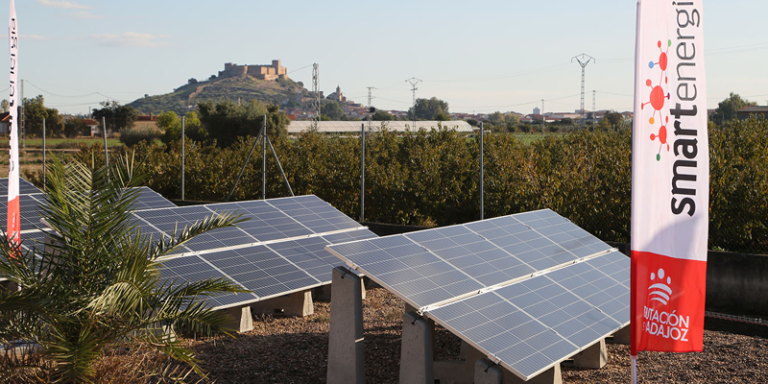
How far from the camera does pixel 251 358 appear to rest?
27.1ft

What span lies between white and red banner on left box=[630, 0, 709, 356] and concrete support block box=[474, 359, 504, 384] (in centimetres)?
175

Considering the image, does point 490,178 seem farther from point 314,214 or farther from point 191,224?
point 191,224

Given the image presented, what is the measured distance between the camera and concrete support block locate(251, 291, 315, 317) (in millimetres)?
10398

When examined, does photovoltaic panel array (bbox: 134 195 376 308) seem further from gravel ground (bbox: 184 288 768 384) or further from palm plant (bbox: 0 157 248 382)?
palm plant (bbox: 0 157 248 382)

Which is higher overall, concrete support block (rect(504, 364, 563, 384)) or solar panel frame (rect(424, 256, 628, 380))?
solar panel frame (rect(424, 256, 628, 380))

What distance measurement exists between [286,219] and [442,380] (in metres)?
5.43

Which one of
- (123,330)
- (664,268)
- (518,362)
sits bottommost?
(518,362)

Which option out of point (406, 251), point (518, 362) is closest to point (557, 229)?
point (406, 251)

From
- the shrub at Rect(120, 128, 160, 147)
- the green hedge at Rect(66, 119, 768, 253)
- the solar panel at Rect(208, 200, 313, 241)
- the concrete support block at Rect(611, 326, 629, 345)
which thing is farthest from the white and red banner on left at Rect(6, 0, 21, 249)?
the shrub at Rect(120, 128, 160, 147)

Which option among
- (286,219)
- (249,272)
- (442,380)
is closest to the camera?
(442,380)

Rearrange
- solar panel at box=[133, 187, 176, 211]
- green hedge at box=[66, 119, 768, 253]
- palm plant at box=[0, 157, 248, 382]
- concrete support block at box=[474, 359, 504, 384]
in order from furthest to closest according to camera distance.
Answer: solar panel at box=[133, 187, 176, 211], green hedge at box=[66, 119, 768, 253], concrete support block at box=[474, 359, 504, 384], palm plant at box=[0, 157, 248, 382]

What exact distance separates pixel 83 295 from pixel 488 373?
3.77 m

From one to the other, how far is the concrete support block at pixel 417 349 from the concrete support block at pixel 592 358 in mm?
2542

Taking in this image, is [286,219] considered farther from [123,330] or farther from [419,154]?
[123,330]
